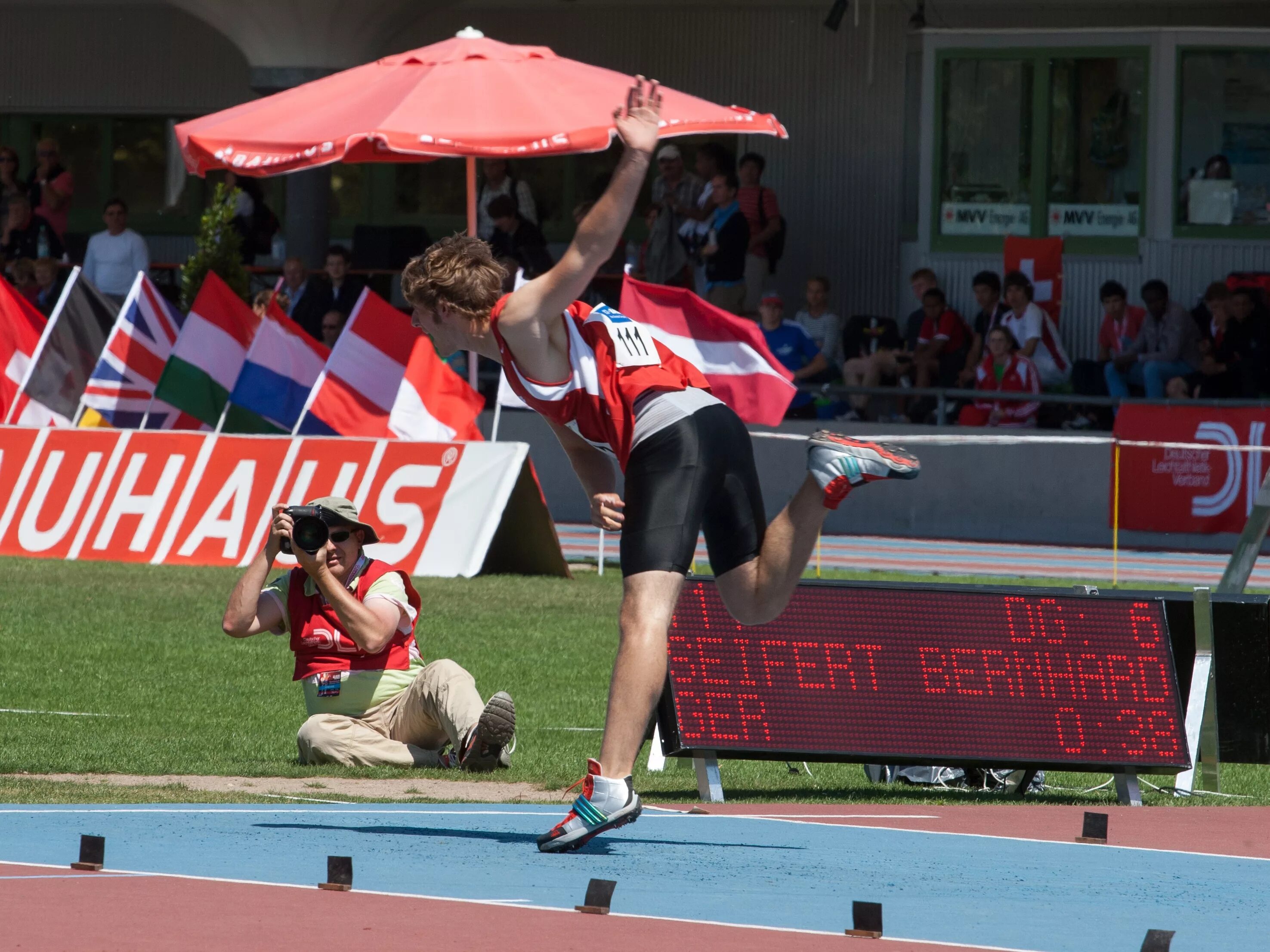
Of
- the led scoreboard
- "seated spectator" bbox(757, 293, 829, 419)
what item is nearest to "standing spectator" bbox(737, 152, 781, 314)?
"seated spectator" bbox(757, 293, 829, 419)

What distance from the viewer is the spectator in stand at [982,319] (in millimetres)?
19859

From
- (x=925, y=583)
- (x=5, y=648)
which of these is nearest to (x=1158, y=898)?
(x=925, y=583)

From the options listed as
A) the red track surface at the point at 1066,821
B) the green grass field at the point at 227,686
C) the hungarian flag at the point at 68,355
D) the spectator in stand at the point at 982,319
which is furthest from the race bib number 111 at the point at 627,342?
the spectator in stand at the point at 982,319

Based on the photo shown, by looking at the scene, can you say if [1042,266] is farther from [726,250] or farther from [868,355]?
[726,250]

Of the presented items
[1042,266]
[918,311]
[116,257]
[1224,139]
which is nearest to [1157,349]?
[1042,266]

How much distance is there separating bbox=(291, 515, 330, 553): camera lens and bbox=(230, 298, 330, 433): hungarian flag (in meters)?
8.65

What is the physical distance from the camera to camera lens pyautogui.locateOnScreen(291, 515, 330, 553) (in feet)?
25.8

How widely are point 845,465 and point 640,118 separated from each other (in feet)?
3.54

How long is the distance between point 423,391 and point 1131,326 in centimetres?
730

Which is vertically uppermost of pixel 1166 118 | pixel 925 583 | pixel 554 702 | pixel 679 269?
pixel 1166 118

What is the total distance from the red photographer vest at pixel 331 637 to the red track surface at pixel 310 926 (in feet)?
9.41

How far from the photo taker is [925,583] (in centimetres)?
800

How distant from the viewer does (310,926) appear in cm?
499

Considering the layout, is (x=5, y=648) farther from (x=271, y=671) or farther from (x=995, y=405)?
(x=995, y=405)
